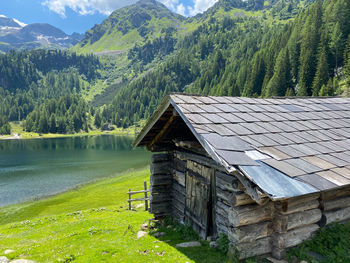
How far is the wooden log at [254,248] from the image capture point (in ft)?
27.2

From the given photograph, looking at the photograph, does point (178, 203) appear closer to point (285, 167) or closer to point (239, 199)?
point (239, 199)

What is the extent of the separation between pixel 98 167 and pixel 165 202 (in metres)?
49.9

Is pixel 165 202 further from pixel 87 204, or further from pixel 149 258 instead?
pixel 87 204

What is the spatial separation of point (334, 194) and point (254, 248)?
12.8 ft

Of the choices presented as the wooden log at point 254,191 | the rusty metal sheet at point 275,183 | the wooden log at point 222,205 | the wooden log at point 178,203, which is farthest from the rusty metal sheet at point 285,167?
the wooden log at point 178,203

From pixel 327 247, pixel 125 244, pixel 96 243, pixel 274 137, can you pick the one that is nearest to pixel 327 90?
pixel 274 137

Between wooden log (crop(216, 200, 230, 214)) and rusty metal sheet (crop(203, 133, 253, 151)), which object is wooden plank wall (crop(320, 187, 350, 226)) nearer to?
wooden log (crop(216, 200, 230, 214))

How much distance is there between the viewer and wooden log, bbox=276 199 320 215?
8.39 metres

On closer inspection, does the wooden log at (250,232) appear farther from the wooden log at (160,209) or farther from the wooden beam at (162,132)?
the wooden log at (160,209)

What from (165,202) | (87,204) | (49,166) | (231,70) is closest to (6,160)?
(49,166)

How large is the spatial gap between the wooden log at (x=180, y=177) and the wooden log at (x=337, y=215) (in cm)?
632

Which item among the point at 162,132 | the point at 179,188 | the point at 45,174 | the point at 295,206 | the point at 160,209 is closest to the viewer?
the point at 295,206

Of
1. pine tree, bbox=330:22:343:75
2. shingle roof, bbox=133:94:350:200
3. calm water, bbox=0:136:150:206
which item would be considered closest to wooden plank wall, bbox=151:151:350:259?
shingle roof, bbox=133:94:350:200

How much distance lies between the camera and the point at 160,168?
1407 centimetres
